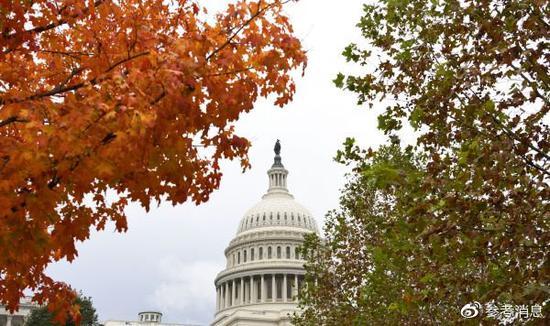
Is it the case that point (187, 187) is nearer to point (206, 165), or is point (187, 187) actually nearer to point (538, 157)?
point (206, 165)

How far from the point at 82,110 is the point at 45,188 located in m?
0.98

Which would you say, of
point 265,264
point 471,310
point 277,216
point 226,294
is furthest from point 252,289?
point 471,310

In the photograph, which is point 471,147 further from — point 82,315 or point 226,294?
point 226,294

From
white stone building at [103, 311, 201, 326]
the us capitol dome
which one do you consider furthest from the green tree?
white stone building at [103, 311, 201, 326]

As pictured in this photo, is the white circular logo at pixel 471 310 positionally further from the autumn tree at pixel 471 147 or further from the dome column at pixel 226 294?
the dome column at pixel 226 294

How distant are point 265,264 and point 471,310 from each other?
10313 cm

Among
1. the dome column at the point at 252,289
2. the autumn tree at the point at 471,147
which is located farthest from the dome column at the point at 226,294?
the autumn tree at the point at 471,147

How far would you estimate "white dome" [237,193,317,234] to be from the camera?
12406 cm

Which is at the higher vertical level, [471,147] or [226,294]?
[226,294]

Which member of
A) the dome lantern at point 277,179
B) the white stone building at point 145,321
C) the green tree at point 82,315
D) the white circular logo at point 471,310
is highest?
the dome lantern at point 277,179

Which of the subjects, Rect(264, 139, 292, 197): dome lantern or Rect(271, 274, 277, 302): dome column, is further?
Rect(264, 139, 292, 197): dome lantern

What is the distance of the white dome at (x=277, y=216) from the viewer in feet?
407

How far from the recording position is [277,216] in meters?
125

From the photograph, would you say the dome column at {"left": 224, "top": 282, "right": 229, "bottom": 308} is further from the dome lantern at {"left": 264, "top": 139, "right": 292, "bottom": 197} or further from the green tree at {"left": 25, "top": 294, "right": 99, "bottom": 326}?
the green tree at {"left": 25, "top": 294, "right": 99, "bottom": 326}
